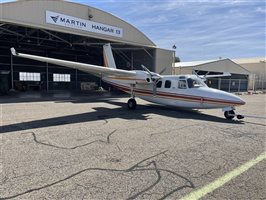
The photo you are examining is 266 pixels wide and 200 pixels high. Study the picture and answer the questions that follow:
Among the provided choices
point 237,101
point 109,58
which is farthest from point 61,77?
point 237,101

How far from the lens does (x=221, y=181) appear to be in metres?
4.84

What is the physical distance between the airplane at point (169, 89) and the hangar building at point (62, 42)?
7.14 m

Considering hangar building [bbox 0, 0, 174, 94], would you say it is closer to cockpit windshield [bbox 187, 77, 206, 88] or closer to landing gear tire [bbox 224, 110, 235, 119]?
cockpit windshield [bbox 187, 77, 206, 88]

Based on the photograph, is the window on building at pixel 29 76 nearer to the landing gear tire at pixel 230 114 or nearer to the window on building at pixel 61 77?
the window on building at pixel 61 77

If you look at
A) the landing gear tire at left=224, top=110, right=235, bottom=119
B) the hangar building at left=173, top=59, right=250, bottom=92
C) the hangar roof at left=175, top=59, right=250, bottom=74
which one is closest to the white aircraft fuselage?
the landing gear tire at left=224, top=110, right=235, bottom=119

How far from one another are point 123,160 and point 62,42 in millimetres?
26107

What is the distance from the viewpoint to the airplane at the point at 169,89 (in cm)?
1235

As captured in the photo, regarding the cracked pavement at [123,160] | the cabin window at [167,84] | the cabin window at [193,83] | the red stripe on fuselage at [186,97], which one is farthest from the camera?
the cabin window at [167,84]

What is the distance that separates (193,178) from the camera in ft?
16.3

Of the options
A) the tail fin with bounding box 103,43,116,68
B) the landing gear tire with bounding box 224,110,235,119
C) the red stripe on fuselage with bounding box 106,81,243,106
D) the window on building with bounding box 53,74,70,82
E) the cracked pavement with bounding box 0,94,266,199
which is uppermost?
the tail fin with bounding box 103,43,116,68

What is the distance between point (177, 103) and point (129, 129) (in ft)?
19.2

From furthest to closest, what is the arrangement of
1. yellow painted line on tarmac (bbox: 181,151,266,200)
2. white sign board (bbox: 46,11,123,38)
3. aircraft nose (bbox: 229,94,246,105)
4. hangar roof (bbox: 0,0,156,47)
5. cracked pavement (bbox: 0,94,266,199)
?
1. white sign board (bbox: 46,11,123,38)
2. hangar roof (bbox: 0,0,156,47)
3. aircraft nose (bbox: 229,94,246,105)
4. cracked pavement (bbox: 0,94,266,199)
5. yellow painted line on tarmac (bbox: 181,151,266,200)

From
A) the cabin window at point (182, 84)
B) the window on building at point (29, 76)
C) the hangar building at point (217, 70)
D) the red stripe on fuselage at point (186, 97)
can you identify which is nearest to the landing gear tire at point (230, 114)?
the red stripe on fuselage at point (186, 97)

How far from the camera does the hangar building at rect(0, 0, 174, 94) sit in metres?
19.1
